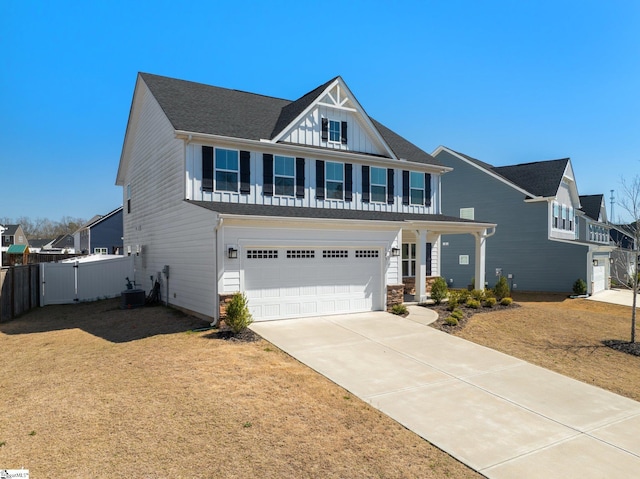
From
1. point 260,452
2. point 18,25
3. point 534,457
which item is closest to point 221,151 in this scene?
point 18,25

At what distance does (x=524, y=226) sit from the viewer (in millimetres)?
24938

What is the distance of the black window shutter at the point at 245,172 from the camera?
544 inches

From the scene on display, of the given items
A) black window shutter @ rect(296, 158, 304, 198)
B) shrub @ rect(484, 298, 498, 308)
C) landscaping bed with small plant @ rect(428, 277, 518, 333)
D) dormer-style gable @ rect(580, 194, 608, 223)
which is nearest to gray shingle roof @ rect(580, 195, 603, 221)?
dormer-style gable @ rect(580, 194, 608, 223)

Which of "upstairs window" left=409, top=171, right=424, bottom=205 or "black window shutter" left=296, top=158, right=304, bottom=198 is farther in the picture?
"upstairs window" left=409, top=171, right=424, bottom=205

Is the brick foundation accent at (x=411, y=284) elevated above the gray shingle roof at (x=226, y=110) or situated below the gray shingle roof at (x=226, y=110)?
below

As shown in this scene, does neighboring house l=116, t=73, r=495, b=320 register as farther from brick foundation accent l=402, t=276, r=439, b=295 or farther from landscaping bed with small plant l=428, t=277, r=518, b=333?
landscaping bed with small plant l=428, t=277, r=518, b=333

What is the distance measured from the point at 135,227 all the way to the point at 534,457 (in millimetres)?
20369

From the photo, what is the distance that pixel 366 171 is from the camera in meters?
16.3

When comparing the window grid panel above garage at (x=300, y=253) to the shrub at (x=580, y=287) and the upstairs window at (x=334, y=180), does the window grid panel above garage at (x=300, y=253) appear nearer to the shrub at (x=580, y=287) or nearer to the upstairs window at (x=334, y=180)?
the upstairs window at (x=334, y=180)

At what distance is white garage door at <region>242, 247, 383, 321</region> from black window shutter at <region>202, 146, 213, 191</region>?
3302mm

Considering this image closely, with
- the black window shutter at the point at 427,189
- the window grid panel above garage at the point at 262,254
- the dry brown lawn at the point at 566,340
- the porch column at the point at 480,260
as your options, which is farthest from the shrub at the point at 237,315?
the porch column at the point at 480,260

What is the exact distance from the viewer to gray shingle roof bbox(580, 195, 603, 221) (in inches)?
1371

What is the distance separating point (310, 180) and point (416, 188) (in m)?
5.62

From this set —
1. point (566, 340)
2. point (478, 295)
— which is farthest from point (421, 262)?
point (566, 340)
